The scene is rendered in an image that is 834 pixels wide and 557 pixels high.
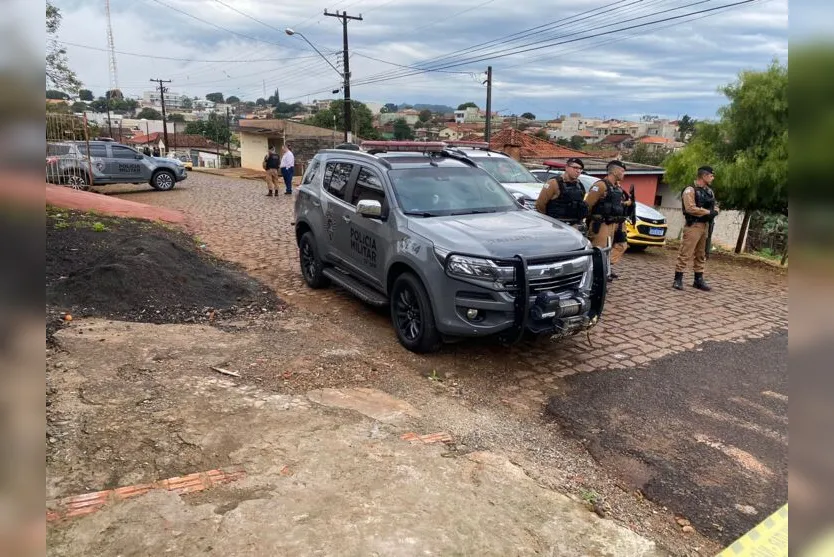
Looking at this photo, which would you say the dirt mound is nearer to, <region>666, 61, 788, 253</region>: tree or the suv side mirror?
A: the suv side mirror

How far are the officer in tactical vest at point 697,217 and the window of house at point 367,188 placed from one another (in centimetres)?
457

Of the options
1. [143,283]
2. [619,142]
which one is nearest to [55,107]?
[143,283]

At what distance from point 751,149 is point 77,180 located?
673 inches

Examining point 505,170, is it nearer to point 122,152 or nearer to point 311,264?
point 311,264

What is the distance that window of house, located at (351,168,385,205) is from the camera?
→ 6.18 m

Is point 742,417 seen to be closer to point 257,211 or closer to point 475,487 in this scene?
point 475,487

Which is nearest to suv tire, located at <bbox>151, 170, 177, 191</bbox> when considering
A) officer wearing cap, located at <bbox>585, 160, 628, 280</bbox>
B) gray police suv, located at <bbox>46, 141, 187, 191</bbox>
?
gray police suv, located at <bbox>46, 141, 187, 191</bbox>

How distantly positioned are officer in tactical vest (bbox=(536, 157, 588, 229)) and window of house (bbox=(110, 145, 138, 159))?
14.8m

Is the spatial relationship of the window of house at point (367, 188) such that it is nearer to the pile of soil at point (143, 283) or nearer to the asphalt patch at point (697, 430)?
the pile of soil at point (143, 283)

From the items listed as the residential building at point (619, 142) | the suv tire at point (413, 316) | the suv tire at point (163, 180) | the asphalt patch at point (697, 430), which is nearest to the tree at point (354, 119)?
the suv tire at point (163, 180)

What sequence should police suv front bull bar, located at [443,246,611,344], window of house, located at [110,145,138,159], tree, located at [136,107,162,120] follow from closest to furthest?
police suv front bull bar, located at [443,246,611,344]
window of house, located at [110,145,138,159]
tree, located at [136,107,162,120]

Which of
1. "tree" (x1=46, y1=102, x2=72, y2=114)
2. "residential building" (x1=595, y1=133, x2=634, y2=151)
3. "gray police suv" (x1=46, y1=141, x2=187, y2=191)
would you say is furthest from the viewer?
"residential building" (x1=595, y1=133, x2=634, y2=151)

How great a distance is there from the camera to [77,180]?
1658cm

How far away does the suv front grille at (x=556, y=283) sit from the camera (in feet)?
16.2
